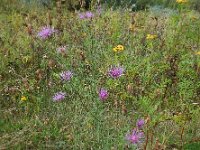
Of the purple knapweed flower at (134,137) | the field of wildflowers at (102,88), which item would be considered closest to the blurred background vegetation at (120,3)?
the field of wildflowers at (102,88)

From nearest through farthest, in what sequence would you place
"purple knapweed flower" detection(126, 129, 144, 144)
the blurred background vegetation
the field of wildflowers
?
"purple knapweed flower" detection(126, 129, 144, 144)
the field of wildflowers
the blurred background vegetation

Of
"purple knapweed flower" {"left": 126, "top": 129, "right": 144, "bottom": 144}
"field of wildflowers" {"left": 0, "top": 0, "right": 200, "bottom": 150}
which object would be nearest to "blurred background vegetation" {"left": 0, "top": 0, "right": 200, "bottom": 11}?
"field of wildflowers" {"left": 0, "top": 0, "right": 200, "bottom": 150}

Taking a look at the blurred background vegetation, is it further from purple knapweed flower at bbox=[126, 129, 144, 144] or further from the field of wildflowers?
purple knapweed flower at bbox=[126, 129, 144, 144]

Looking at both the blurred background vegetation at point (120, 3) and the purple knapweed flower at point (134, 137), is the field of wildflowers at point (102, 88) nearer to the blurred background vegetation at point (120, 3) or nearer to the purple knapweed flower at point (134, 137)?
the purple knapweed flower at point (134, 137)

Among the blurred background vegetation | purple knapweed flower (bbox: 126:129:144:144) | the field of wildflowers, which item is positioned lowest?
the blurred background vegetation

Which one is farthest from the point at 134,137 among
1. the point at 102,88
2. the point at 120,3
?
the point at 120,3

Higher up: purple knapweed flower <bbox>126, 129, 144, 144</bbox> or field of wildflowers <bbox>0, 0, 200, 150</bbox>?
purple knapweed flower <bbox>126, 129, 144, 144</bbox>

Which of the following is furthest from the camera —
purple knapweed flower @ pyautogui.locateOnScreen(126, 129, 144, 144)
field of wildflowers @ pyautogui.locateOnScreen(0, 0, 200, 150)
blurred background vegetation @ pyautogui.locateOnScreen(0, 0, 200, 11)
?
blurred background vegetation @ pyautogui.locateOnScreen(0, 0, 200, 11)

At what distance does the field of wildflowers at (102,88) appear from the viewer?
2.74 m

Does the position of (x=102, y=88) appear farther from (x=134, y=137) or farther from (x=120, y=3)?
(x=120, y=3)

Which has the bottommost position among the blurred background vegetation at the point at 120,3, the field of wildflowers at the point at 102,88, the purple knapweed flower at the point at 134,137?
the blurred background vegetation at the point at 120,3

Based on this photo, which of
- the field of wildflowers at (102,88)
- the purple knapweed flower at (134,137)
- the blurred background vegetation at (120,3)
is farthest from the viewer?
the blurred background vegetation at (120,3)

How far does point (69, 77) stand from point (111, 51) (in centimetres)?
152

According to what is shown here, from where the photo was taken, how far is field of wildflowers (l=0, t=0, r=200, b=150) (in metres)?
2.74
